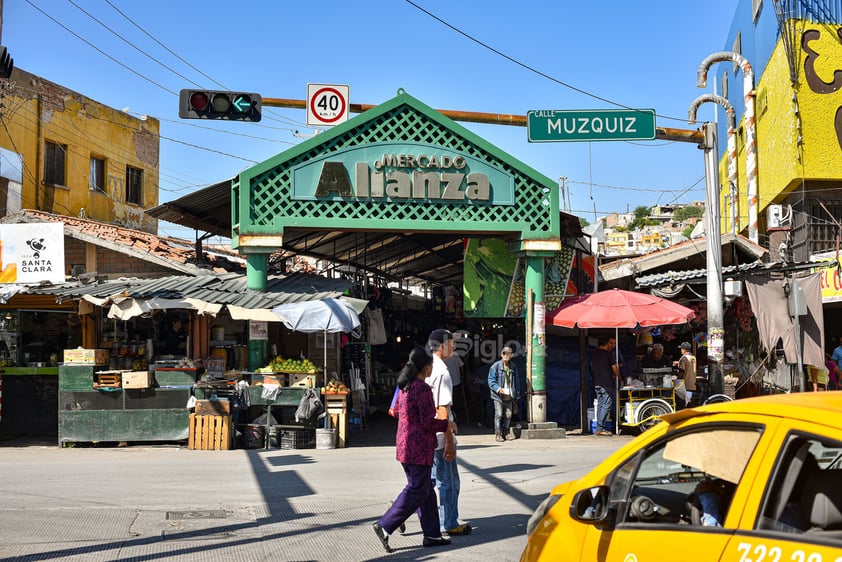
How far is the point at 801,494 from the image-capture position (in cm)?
352

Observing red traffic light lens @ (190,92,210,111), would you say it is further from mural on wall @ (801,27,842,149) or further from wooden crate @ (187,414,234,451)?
mural on wall @ (801,27,842,149)

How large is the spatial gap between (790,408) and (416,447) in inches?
172

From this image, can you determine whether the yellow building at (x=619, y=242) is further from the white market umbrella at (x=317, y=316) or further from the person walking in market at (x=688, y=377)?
the white market umbrella at (x=317, y=316)

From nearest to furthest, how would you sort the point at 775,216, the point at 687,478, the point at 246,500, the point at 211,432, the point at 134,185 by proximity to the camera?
the point at 687,478 < the point at 246,500 < the point at 211,432 < the point at 775,216 < the point at 134,185

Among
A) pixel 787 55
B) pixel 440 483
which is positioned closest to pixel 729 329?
pixel 787 55

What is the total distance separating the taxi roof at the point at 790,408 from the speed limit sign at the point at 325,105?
1108 centimetres

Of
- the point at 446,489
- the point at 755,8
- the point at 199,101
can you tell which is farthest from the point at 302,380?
the point at 755,8

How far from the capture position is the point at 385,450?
15445 mm

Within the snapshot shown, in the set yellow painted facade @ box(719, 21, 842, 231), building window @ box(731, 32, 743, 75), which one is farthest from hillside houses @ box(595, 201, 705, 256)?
yellow painted facade @ box(719, 21, 842, 231)

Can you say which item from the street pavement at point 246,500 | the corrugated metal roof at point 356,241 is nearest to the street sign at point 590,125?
the corrugated metal roof at point 356,241

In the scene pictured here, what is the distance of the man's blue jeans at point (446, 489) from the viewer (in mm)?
8211

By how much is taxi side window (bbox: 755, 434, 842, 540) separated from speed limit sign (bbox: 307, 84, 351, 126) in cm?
1171

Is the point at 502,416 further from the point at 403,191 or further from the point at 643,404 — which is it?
the point at 403,191

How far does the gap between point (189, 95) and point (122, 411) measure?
5893 mm
